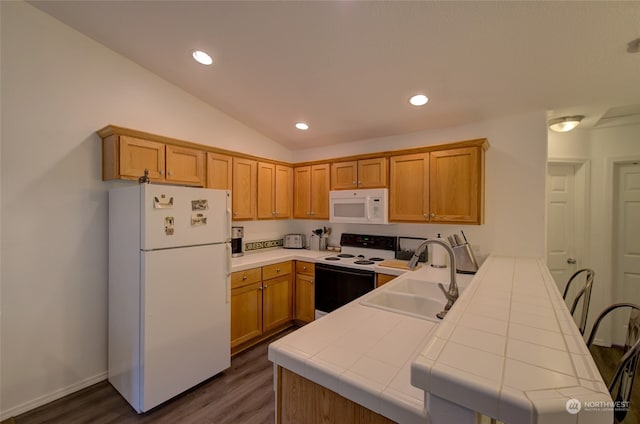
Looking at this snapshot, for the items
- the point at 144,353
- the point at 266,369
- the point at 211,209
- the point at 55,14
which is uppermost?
the point at 55,14

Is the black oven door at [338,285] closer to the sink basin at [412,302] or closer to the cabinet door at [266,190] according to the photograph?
the sink basin at [412,302]

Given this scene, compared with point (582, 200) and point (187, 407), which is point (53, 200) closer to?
point (187, 407)

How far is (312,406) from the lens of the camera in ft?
3.39

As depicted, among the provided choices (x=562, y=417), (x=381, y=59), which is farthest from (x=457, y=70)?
(x=562, y=417)

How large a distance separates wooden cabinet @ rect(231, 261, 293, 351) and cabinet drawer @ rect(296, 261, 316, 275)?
0.31ft

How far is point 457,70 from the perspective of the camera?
2.05 m

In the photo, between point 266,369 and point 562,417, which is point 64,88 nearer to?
point 266,369

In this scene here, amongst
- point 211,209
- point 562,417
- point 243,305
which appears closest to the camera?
point 562,417

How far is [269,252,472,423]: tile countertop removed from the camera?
0.83m

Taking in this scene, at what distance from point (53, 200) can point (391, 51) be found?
9.32 ft

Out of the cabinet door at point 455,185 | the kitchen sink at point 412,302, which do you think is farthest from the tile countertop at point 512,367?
the cabinet door at point 455,185

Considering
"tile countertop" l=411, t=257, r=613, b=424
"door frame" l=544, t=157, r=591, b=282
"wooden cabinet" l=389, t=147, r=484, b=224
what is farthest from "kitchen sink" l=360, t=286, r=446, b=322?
"door frame" l=544, t=157, r=591, b=282

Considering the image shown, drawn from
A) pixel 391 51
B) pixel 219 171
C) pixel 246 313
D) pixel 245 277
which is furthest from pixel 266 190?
pixel 391 51

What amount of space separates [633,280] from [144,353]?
4.69m
